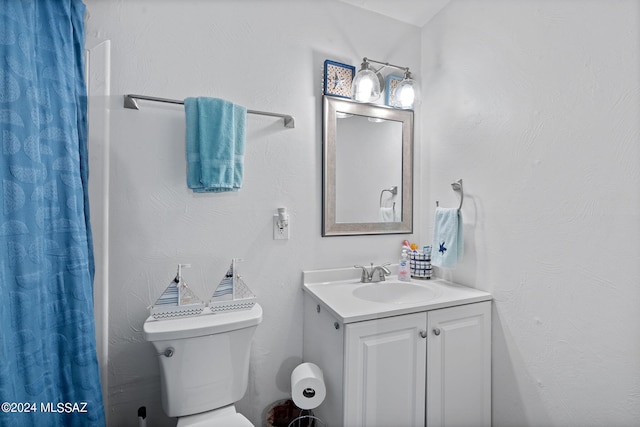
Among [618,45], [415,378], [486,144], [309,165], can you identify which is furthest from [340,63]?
[415,378]

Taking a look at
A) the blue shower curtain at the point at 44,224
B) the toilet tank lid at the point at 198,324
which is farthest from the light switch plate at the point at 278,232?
the blue shower curtain at the point at 44,224

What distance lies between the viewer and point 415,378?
116cm

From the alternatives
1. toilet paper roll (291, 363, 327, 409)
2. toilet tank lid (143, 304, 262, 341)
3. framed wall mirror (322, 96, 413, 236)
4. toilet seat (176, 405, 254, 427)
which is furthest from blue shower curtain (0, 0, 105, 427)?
framed wall mirror (322, 96, 413, 236)

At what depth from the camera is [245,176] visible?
1.39 meters

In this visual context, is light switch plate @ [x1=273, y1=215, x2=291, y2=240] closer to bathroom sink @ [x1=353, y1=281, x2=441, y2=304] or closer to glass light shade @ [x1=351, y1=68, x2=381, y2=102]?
bathroom sink @ [x1=353, y1=281, x2=441, y2=304]

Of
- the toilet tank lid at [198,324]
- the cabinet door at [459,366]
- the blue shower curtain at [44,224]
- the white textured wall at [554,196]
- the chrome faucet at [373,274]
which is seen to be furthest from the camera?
the chrome faucet at [373,274]

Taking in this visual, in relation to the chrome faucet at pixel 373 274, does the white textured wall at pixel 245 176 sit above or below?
above

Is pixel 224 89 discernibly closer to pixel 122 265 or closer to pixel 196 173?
pixel 196 173

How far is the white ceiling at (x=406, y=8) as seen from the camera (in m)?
1.59

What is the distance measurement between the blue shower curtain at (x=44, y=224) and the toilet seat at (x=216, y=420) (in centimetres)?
29

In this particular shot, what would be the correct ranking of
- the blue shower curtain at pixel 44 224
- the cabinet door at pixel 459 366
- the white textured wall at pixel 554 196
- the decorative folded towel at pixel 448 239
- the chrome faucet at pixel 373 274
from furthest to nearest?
the chrome faucet at pixel 373 274, the decorative folded towel at pixel 448 239, the cabinet door at pixel 459 366, the white textured wall at pixel 554 196, the blue shower curtain at pixel 44 224

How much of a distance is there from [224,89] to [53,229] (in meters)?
0.89

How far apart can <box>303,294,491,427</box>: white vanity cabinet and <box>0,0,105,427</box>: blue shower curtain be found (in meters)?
0.83

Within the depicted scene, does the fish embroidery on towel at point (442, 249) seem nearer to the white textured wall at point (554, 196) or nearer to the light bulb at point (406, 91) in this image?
the white textured wall at point (554, 196)
